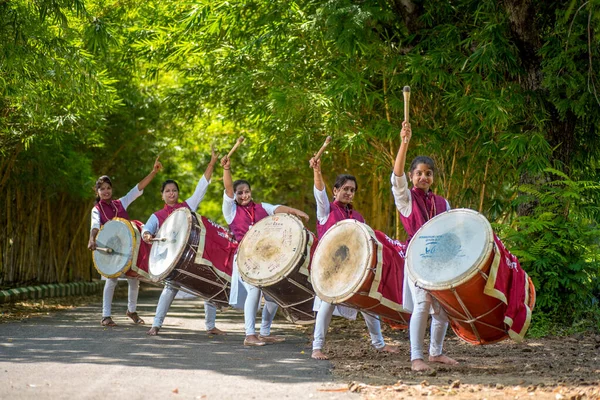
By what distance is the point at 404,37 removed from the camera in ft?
30.9

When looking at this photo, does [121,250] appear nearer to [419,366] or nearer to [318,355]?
[318,355]

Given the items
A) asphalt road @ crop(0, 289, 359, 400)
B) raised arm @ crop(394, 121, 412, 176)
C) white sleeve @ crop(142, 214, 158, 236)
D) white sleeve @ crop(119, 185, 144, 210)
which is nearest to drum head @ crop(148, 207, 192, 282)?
white sleeve @ crop(142, 214, 158, 236)

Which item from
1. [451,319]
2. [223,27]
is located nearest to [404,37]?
[223,27]

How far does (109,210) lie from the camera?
9.84 meters

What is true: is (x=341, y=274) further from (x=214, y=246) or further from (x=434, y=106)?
(x=434, y=106)

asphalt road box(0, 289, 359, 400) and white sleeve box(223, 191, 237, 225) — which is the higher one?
white sleeve box(223, 191, 237, 225)

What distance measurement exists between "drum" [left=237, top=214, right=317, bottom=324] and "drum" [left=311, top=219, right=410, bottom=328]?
0.61 meters

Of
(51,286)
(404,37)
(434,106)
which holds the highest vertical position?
(404,37)

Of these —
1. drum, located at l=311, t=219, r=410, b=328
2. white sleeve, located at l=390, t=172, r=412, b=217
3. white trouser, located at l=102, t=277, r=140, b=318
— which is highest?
white sleeve, located at l=390, t=172, r=412, b=217

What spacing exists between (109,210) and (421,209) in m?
4.56

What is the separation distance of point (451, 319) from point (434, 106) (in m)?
3.95

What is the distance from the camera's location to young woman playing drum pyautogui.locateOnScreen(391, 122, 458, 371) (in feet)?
19.7

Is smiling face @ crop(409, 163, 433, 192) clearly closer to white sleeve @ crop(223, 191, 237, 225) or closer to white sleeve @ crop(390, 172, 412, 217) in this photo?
white sleeve @ crop(390, 172, 412, 217)

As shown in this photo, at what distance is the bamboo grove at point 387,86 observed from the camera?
8312mm
